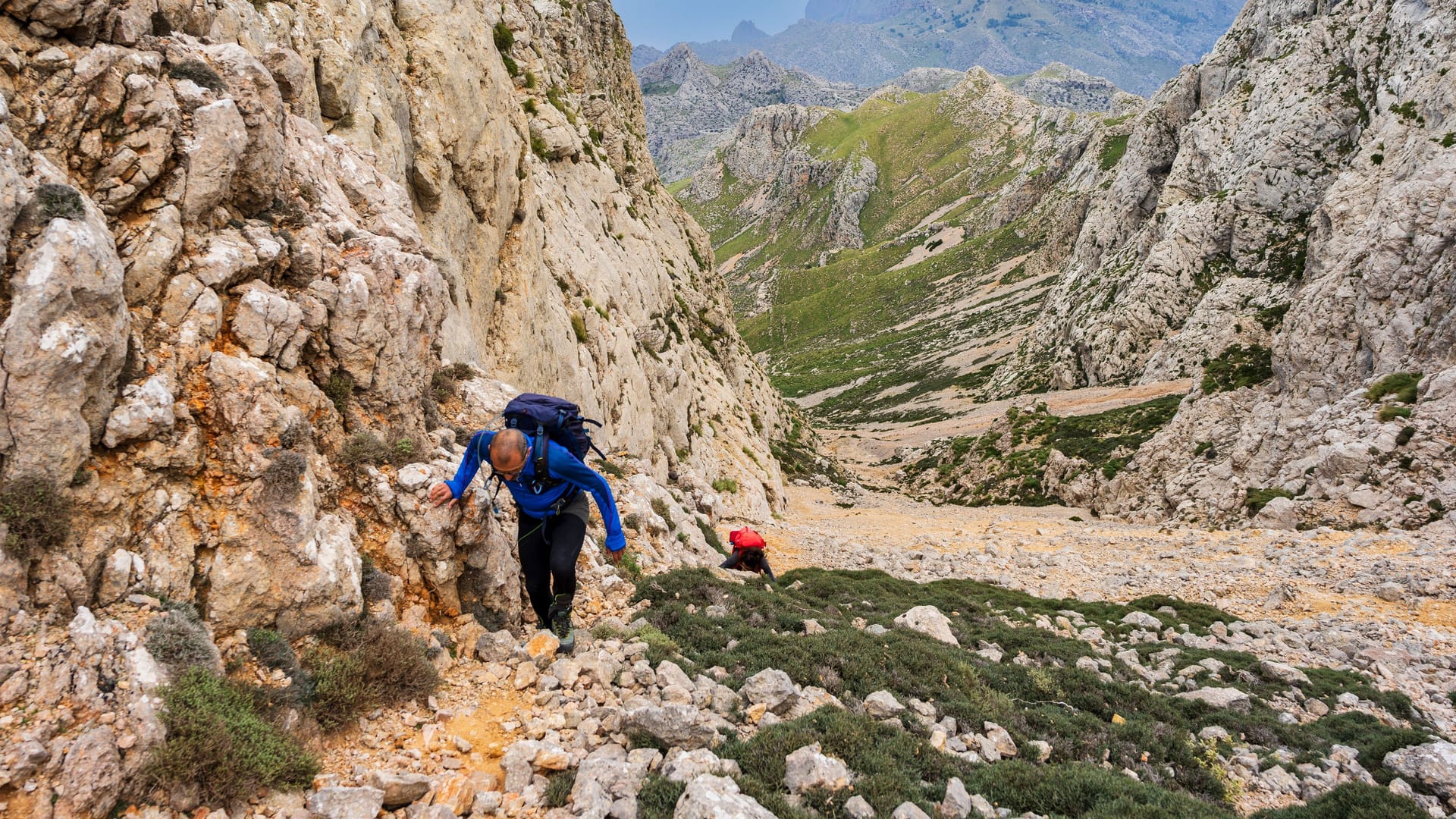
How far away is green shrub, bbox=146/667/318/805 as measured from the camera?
4254 mm

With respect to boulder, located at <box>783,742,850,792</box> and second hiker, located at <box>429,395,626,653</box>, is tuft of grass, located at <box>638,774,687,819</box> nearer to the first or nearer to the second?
boulder, located at <box>783,742,850,792</box>

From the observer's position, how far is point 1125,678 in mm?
11375

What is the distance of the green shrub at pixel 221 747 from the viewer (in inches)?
A: 167

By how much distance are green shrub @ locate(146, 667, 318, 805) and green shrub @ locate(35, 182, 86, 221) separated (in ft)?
12.9

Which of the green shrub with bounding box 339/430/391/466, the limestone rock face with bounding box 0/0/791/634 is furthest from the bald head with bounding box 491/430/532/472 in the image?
the green shrub with bounding box 339/430/391/466

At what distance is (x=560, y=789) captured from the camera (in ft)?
17.2

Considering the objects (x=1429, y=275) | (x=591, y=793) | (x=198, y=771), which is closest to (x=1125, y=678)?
(x=591, y=793)

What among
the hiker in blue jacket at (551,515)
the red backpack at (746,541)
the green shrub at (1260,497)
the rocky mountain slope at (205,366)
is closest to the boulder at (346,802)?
the rocky mountain slope at (205,366)

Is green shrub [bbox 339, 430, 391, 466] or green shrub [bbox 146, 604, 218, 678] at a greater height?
green shrub [bbox 339, 430, 391, 466]

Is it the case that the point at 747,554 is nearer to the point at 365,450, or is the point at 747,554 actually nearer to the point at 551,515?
the point at 551,515

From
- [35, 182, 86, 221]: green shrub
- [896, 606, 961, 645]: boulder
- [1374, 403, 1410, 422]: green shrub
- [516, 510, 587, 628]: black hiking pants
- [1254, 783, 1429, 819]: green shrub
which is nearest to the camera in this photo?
[35, 182, 86, 221]: green shrub

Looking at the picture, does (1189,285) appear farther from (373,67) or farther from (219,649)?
Answer: (219,649)

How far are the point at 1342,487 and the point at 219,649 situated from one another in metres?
32.4

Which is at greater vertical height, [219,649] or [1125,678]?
[219,649]
